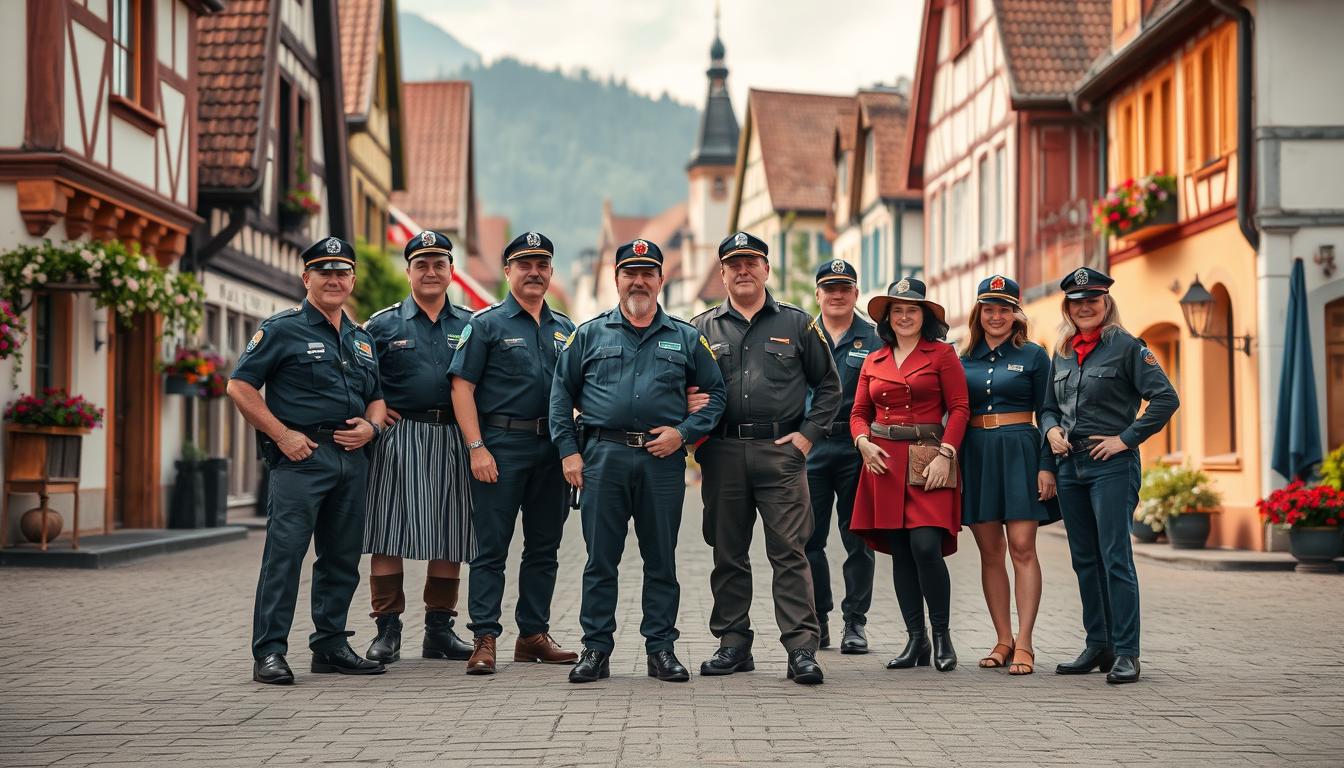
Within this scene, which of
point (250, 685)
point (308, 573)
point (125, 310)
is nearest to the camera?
point (250, 685)

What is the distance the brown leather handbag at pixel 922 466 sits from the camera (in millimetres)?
8703

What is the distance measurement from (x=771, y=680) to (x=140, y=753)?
319 cm

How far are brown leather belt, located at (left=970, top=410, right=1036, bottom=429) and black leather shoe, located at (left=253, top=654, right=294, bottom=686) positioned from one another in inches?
147

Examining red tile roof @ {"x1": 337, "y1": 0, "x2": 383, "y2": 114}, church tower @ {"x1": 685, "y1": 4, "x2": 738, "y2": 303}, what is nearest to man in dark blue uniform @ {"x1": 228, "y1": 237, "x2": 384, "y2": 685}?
red tile roof @ {"x1": 337, "y1": 0, "x2": 383, "y2": 114}

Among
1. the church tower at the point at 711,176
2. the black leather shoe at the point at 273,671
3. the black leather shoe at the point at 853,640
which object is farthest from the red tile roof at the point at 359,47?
the church tower at the point at 711,176

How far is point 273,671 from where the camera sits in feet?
26.8

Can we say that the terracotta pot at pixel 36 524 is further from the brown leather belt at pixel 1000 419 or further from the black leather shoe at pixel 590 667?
the brown leather belt at pixel 1000 419

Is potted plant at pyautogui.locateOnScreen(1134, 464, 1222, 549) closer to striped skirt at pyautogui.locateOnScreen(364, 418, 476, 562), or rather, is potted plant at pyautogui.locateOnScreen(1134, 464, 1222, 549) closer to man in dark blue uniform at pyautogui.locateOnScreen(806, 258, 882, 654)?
man in dark blue uniform at pyautogui.locateOnScreen(806, 258, 882, 654)

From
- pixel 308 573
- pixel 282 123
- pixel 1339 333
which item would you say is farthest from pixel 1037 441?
pixel 282 123

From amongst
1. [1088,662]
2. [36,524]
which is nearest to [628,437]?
[1088,662]

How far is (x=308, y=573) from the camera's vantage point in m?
15.3

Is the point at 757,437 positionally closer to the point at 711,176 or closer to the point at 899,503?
the point at 899,503

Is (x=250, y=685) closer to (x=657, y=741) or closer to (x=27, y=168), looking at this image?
(x=657, y=741)

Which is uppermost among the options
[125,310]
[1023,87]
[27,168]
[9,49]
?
[1023,87]
